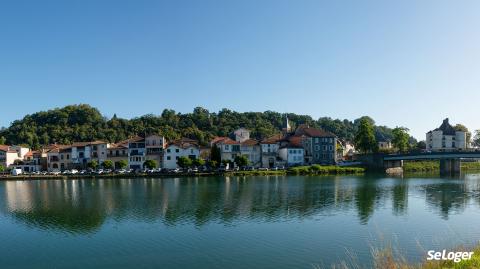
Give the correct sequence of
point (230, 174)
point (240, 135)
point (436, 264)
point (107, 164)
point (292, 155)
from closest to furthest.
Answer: point (436, 264)
point (230, 174)
point (107, 164)
point (292, 155)
point (240, 135)

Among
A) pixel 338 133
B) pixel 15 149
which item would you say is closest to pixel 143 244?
pixel 15 149

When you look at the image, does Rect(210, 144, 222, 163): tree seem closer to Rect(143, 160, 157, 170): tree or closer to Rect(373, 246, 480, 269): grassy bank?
Rect(143, 160, 157, 170): tree

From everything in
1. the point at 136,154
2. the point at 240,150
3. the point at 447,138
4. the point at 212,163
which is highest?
the point at 447,138

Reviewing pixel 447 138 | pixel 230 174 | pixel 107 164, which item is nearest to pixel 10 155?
pixel 107 164

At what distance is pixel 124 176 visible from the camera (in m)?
74.9

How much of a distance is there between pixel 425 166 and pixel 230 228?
78.9 meters

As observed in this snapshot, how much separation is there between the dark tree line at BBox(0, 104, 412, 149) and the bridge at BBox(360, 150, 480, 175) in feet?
120

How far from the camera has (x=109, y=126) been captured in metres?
118

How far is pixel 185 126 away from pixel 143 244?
10139cm

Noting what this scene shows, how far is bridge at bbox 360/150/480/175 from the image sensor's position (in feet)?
251

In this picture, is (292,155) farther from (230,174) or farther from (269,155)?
(230,174)

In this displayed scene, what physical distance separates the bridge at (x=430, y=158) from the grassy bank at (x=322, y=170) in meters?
7.66

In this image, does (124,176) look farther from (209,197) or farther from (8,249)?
(8,249)

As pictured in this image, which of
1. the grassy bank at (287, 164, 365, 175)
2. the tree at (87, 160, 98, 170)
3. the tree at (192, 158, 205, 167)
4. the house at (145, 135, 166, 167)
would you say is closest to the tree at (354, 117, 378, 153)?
the grassy bank at (287, 164, 365, 175)
